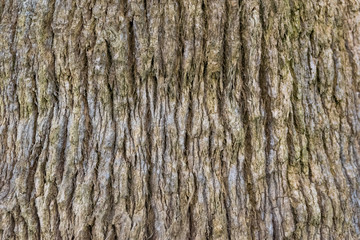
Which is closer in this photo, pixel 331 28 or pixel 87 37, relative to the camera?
pixel 87 37

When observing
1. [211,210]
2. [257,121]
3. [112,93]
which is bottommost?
[211,210]

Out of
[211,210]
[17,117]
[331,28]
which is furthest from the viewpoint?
[331,28]

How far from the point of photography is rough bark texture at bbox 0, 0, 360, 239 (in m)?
1.95

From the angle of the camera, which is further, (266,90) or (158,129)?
(266,90)

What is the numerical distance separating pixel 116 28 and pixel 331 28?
1.42 m

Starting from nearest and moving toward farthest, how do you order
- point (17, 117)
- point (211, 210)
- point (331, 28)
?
point (211, 210), point (17, 117), point (331, 28)

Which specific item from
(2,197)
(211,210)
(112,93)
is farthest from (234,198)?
(2,197)

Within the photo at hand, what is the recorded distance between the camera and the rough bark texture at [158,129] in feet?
6.41

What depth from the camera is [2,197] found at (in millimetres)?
2004

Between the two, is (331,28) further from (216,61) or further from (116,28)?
(116,28)

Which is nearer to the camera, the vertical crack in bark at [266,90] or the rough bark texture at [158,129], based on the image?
the rough bark texture at [158,129]

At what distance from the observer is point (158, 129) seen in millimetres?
1992

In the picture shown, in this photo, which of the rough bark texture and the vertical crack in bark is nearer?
the rough bark texture

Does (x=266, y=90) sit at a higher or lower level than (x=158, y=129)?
higher
